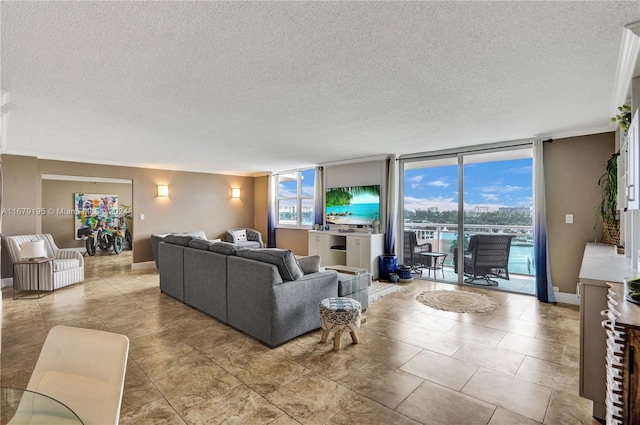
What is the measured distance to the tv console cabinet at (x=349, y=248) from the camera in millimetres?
5902

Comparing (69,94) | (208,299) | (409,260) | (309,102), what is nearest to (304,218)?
(409,260)

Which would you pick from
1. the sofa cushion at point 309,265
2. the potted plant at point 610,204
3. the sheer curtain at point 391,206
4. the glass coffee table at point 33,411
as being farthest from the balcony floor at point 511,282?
the glass coffee table at point 33,411

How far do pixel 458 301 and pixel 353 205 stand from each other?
2953 millimetres

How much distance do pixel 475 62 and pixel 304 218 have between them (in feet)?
20.7

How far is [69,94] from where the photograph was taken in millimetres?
2828

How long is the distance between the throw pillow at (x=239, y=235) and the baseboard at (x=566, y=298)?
673 centimetres

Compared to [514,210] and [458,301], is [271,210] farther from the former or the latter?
[514,210]

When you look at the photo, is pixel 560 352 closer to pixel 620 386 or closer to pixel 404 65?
pixel 620 386

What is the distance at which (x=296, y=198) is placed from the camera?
834cm

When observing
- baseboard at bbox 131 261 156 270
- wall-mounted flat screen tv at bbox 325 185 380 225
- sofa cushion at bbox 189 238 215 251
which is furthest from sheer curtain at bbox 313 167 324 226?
baseboard at bbox 131 261 156 270

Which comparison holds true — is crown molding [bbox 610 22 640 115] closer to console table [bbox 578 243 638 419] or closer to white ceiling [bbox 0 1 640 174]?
white ceiling [bbox 0 1 640 174]

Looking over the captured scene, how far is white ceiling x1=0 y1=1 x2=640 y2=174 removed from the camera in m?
1.71

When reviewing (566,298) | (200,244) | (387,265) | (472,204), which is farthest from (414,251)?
(200,244)

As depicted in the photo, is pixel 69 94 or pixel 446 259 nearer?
pixel 69 94
